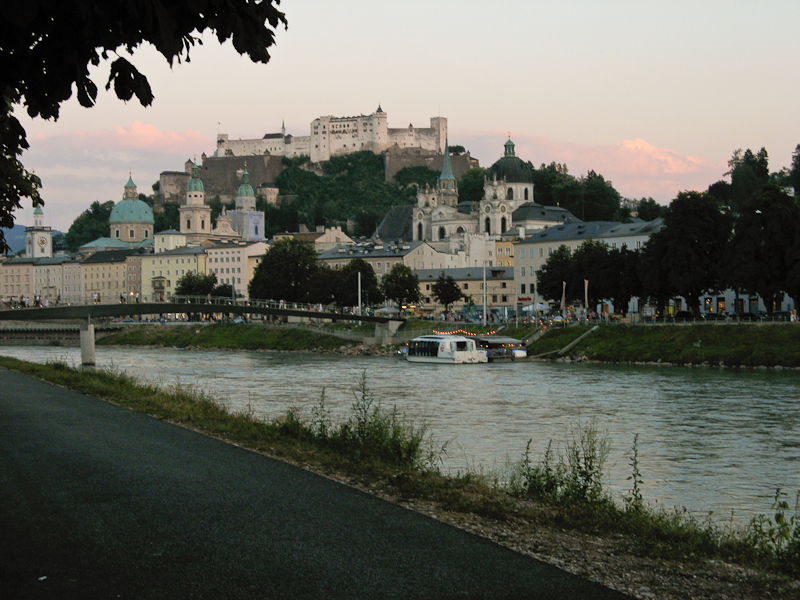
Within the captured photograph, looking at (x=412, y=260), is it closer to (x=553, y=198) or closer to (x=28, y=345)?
(x=553, y=198)

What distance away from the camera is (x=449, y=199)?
136625 millimetres

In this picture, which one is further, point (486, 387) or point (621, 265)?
point (621, 265)

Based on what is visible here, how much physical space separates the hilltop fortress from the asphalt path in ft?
521

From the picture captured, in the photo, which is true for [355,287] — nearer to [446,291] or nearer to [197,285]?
[446,291]

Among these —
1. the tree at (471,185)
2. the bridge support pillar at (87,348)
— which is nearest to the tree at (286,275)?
the bridge support pillar at (87,348)

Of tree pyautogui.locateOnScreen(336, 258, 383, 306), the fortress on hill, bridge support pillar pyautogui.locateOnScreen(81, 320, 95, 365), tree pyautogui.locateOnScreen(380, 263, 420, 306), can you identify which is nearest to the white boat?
bridge support pillar pyautogui.locateOnScreen(81, 320, 95, 365)

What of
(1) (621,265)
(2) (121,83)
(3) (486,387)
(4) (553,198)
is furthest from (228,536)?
(4) (553,198)

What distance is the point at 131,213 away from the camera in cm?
15762

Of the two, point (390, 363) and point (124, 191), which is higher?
point (124, 191)

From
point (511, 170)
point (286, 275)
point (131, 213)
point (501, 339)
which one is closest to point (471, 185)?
point (511, 170)

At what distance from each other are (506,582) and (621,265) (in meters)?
56.5

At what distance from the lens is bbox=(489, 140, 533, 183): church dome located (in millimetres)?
121562

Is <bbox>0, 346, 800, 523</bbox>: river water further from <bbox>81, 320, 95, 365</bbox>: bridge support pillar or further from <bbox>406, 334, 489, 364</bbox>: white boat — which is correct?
<bbox>406, 334, 489, 364</bbox>: white boat

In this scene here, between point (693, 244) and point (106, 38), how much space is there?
169ft
